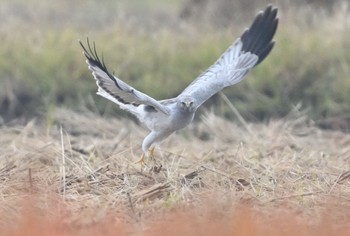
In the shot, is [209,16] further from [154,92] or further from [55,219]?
[55,219]

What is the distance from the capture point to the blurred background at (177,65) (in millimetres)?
12086

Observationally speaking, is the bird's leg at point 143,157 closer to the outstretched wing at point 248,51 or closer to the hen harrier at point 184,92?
the hen harrier at point 184,92

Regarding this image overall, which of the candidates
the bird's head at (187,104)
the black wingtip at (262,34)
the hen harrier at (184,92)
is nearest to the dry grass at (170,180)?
the hen harrier at (184,92)

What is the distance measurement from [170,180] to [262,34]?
222 centimetres

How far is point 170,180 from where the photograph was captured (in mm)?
7195

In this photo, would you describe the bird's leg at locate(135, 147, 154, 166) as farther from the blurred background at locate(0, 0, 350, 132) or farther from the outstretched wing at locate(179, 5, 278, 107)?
the blurred background at locate(0, 0, 350, 132)

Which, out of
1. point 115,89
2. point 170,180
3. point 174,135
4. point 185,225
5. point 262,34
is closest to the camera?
point 185,225

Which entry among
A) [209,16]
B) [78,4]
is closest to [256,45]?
[209,16]

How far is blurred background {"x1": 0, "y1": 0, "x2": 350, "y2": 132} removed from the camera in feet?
39.7

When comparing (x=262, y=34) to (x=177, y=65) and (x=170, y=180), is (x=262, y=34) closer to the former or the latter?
(x=170, y=180)

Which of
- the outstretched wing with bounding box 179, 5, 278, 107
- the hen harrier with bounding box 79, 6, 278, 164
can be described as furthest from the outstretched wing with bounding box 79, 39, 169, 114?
the outstretched wing with bounding box 179, 5, 278, 107

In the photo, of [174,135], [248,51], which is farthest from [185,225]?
[174,135]

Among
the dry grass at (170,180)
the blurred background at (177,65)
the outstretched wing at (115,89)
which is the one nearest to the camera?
the dry grass at (170,180)

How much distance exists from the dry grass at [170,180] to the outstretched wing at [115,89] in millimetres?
466
